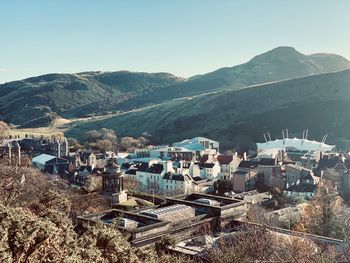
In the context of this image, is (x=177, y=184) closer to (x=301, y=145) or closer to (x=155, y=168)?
(x=155, y=168)

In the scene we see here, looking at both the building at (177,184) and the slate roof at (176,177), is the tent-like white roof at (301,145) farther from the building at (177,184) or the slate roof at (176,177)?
the building at (177,184)

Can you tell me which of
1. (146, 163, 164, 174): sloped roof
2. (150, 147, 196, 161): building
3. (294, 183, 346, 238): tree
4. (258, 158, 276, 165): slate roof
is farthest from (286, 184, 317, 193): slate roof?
(150, 147, 196, 161): building

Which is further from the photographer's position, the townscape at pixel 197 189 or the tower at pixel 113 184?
the tower at pixel 113 184

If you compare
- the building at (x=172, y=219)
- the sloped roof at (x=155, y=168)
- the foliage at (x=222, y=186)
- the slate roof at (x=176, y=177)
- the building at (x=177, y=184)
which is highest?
the building at (x=172, y=219)

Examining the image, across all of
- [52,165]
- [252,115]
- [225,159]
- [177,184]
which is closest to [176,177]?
[177,184]

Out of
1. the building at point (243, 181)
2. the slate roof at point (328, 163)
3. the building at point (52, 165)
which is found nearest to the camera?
the building at point (243, 181)

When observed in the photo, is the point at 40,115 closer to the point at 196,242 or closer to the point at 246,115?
the point at 246,115

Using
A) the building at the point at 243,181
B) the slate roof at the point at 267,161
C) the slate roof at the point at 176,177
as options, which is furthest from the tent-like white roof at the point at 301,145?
the slate roof at the point at 176,177
